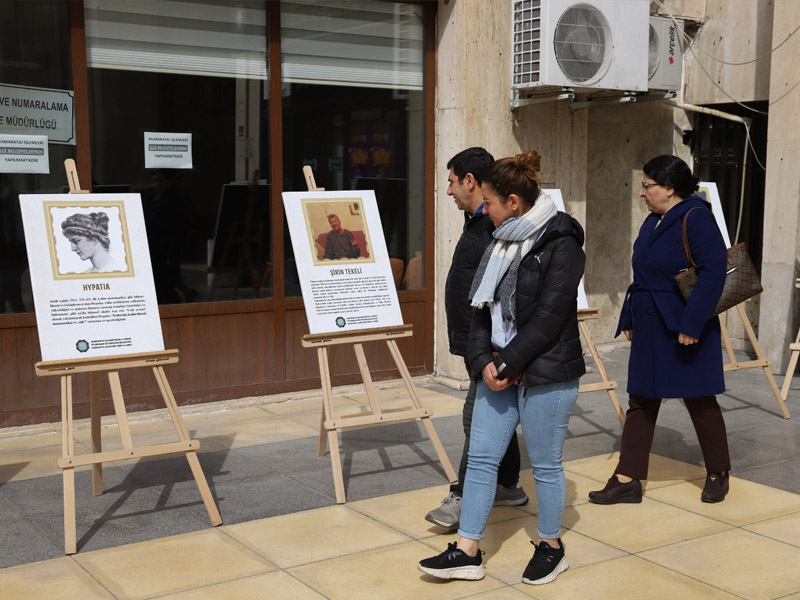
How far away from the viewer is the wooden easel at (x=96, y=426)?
445 cm

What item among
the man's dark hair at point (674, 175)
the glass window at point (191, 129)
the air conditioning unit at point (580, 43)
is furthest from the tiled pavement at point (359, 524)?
the air conditioning unit at point (580, 43)

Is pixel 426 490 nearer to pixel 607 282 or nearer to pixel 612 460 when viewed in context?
pixel 612 460

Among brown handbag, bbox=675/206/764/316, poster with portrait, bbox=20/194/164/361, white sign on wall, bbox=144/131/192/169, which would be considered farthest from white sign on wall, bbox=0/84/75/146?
brown handbag, bbox=675/206/764/316

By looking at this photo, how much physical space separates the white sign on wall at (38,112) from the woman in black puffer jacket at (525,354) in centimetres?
377

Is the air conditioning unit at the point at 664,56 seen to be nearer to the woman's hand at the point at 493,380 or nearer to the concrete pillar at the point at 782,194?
the concrete pillar at the point at 782,194

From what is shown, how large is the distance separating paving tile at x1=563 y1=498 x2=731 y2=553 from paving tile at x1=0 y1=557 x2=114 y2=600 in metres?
2.24

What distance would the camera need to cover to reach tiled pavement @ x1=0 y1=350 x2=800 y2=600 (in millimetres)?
4098

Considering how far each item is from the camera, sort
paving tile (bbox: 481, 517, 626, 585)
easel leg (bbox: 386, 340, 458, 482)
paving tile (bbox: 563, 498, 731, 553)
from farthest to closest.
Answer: easel leg (bbox: 386, 340, 458, 482) < paving tile (bbox: 563, 498, 731, 553) < paving tile (bbox: 481, 517, 626, 585)

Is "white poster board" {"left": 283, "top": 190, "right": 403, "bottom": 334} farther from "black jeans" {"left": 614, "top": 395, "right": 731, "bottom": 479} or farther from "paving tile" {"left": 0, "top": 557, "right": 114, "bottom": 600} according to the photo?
"paving tile" {"left": 0, "top": 557, "right": 114, "bottom": 600}

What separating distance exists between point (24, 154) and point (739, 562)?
5042 millimetres

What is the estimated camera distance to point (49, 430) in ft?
21.8

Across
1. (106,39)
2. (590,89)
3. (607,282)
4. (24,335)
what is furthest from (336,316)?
(607,282)

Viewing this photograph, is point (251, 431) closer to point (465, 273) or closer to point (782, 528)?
point (465, 273)

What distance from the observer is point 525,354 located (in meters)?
3.90
